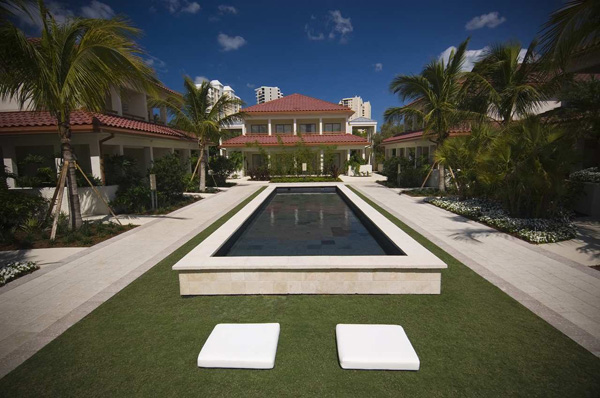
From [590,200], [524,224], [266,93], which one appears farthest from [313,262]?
[266,93]

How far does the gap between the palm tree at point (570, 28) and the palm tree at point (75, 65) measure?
9496 mm

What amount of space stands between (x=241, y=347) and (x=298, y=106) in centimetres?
3039

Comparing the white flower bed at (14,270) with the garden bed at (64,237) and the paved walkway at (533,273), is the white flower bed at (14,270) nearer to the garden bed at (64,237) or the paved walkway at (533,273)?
the garden bed at (64,237)

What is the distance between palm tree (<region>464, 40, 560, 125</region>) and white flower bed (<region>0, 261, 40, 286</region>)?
583 inches

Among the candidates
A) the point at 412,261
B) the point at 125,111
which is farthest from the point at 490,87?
the point at 125,111

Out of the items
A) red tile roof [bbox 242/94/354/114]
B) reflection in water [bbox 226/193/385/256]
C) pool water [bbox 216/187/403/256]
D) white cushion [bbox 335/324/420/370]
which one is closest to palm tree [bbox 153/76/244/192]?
pool water [bbox 216/187/403/256]

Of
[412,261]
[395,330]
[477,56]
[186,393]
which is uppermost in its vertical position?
[477,56]

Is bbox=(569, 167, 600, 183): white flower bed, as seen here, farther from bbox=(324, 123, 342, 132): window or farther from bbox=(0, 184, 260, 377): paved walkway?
bbox=(324, 123, 342, 132): window

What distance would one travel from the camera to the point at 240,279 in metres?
4.89

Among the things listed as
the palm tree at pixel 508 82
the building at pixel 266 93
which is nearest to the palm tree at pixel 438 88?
the palm tree at pixel 508 82

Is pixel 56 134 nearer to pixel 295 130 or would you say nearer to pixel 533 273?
pixel 533 273

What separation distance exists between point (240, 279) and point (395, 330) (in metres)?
2.52

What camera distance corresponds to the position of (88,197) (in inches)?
460

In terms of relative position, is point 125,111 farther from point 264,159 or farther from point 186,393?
point 186,393
